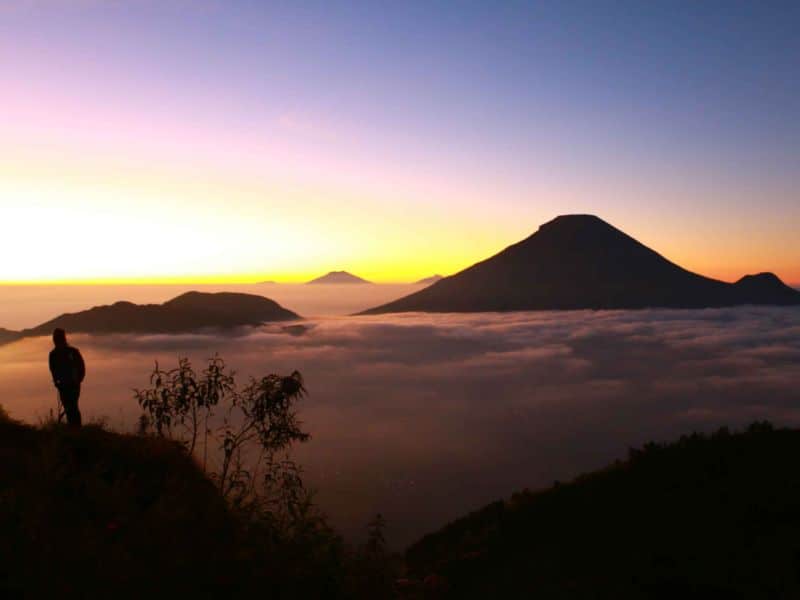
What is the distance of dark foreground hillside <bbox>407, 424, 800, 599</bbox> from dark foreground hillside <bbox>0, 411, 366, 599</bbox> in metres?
7.46

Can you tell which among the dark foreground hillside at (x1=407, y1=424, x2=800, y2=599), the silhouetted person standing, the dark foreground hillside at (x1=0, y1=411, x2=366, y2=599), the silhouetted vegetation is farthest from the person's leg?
the dark foreground hillside at (x1=407, y1=424, x2=800, y2=599)

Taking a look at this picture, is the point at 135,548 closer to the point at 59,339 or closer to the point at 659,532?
the point at 59,339

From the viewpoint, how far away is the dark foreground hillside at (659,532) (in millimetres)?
11953

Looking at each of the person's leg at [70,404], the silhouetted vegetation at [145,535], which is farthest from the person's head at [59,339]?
the silhouetted vegetation at [145,535]

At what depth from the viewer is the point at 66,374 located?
13734mm

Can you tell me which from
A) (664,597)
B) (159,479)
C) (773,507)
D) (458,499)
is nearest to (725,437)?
(773,507)

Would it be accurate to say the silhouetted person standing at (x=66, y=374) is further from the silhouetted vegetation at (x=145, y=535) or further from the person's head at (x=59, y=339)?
the silhouetted vegetation at (x=145, y=535)

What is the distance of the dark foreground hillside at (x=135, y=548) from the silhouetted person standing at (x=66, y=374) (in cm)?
284

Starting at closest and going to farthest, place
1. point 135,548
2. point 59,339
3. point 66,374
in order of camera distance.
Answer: point 135,548 → point 66,374 → point 59,339

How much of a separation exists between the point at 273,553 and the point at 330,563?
88cm

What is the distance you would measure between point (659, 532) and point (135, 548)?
43.2ft

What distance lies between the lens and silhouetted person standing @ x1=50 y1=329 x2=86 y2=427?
13734mm

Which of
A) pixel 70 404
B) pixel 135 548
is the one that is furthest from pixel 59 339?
pixel 135 548

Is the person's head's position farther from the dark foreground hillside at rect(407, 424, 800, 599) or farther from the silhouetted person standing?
the dark foreground hillside at rect(407, 424, 800, 599)
